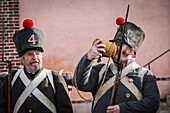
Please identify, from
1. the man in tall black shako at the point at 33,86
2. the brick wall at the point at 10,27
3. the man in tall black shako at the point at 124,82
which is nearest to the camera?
the man in tall black shako at the point at 124,82

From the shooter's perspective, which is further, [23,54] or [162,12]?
[162,12]

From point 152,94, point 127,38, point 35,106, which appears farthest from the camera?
point 35,106

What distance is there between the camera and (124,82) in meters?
2.76

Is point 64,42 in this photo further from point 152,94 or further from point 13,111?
point 152,94

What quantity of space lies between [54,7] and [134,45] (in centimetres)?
292

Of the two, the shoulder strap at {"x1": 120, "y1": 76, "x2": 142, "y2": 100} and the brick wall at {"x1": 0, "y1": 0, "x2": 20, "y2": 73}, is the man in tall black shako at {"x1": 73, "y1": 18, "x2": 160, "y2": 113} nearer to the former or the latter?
the shoulder strap at {"x1": 120, "y1": 76, "x2": 142, "y2": 100}

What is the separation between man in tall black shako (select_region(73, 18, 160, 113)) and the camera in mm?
2572

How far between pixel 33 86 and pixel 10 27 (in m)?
2.52

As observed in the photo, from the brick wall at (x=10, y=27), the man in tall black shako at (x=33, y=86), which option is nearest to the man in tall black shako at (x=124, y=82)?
the man in tall black shako at (x=33, y=86)

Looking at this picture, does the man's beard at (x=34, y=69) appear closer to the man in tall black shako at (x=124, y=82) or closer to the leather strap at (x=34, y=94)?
the leather strap at (x=34, y=94)

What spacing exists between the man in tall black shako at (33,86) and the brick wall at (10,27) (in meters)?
2.04

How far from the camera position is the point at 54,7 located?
17.8ft

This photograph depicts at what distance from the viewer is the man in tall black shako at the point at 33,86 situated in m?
3.16

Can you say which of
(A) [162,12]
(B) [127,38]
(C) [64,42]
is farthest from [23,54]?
(A) [162,12]
